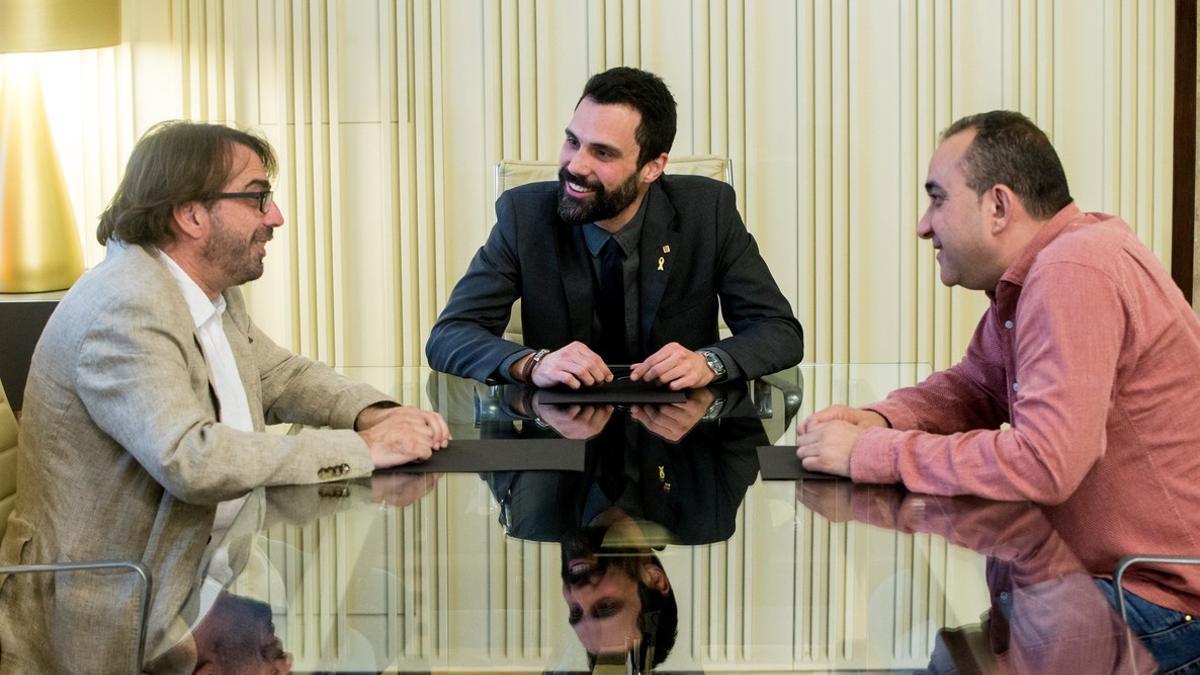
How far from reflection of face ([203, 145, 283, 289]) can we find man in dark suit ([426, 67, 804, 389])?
2.76 ft

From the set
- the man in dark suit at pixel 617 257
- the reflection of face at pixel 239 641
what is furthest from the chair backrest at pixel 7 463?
the man in dark suit at pixel 617 257

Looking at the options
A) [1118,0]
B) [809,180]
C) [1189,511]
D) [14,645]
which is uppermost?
[1118,0]

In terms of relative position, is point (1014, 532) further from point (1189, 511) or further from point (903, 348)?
point (903, 348)

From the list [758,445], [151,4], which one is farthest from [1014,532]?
[151,4]

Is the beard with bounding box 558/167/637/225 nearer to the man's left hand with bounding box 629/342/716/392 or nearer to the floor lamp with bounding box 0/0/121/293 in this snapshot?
the man's left hand with bounding box 629/342/716/392

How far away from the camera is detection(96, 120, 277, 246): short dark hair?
2369 mm

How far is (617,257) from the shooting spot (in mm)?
3453

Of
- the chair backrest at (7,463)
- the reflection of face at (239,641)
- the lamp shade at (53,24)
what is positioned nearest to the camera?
the reflection of face at (239,641)

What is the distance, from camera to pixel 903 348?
16.7 feet

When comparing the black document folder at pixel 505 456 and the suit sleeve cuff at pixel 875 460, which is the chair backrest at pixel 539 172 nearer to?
the black document folder at pixel 505 456

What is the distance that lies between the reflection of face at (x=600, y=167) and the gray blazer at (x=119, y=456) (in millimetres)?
1266

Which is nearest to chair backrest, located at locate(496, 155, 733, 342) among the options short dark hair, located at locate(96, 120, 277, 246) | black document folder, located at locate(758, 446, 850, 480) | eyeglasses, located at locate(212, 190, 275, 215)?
eyeglasses, located at locate(212, 190, 275, 215)

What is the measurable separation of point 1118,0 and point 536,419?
3.19 metres

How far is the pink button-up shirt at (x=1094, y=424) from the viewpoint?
1977mm
